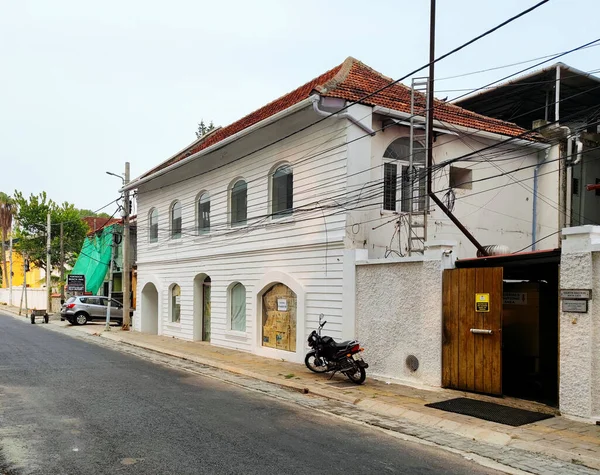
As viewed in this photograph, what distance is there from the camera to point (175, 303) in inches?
859

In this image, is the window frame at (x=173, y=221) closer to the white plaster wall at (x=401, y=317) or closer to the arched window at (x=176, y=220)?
the arched window at (x=176, y=220)

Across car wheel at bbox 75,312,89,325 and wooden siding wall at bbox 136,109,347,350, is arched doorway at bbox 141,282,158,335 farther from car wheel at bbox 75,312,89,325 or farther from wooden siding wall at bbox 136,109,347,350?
car wheel at bbox 75,312,89,325

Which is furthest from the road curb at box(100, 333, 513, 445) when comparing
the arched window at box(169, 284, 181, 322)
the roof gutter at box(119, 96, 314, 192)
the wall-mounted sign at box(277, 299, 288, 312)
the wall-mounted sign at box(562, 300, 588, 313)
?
the arched window at box(169, 284, 181, 322)

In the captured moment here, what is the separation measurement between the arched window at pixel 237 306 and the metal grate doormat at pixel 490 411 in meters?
8.74

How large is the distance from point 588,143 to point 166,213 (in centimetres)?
1587

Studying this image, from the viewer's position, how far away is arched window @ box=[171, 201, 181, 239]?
21250 mm

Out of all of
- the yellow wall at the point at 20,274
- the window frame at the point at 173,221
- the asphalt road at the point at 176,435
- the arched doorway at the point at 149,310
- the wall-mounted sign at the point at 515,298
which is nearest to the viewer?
the asphalt road at the point at 176,435

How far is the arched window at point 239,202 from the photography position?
55.9 ft

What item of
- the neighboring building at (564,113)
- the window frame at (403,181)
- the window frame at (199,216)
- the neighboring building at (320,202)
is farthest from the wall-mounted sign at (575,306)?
the window frame at (199,216)

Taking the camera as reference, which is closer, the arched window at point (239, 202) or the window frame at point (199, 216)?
the arched window at point (239, 202)

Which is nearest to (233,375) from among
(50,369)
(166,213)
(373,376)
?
(373,376)

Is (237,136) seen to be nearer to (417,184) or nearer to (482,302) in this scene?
(417,184)

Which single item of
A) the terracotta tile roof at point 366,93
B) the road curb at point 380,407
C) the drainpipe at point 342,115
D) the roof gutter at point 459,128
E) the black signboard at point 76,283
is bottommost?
the road curb at point 380,407

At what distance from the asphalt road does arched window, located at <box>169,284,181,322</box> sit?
9.90 metres
